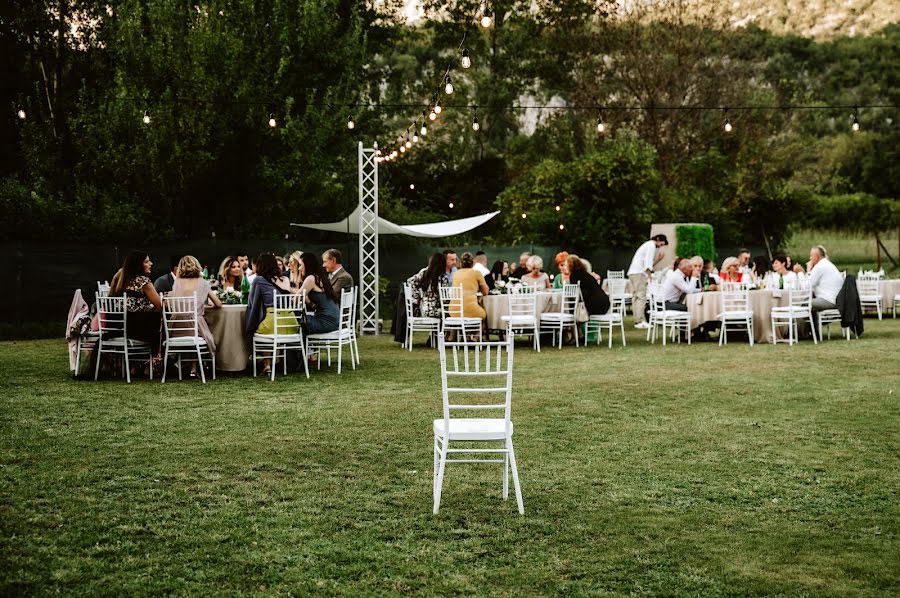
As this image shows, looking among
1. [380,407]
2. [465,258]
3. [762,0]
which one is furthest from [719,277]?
[762,0]

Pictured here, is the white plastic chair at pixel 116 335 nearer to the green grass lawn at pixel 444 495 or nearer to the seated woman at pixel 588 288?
the green grass lawn at pixel 444 495

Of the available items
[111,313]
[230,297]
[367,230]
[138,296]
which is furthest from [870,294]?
[111,313]

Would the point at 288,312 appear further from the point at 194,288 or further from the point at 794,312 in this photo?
the point at 794,312

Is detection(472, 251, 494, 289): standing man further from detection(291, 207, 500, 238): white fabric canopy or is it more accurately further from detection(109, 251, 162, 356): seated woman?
detection(109, 251, 162, 356): seated woman

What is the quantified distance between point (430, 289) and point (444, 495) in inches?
326

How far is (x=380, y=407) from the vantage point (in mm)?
8258

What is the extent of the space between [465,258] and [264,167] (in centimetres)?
946

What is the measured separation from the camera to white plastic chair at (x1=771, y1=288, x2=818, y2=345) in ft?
44.2

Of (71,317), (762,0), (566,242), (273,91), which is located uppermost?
(762,0)

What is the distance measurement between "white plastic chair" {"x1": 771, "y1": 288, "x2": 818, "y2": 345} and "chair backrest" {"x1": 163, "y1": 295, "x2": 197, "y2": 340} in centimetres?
798

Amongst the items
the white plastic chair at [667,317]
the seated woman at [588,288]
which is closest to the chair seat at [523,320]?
the seated woman at [588,288]

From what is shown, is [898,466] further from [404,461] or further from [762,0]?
[762,0]

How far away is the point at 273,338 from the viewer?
10.2 m

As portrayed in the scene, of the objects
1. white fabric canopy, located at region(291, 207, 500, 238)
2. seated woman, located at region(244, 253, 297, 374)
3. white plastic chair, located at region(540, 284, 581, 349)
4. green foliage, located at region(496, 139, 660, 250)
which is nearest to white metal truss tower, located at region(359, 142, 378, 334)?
white fabric canopy, located at region(291, 207, 500, 238)
